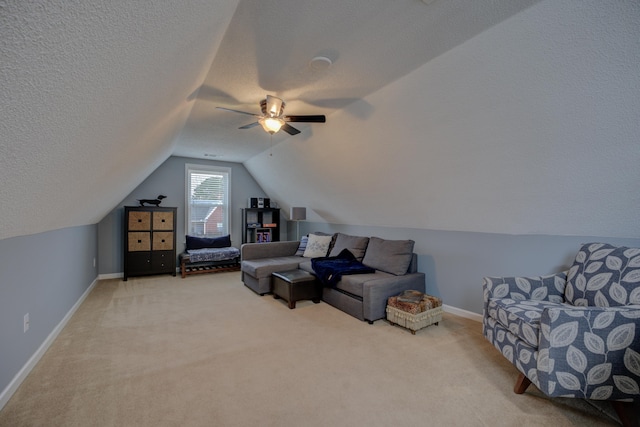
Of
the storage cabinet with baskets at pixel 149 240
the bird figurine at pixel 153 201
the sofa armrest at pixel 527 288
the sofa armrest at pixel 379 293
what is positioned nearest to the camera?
the sofa armrest at pixel 527 288

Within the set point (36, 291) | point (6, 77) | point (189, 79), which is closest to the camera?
point (6, 77)

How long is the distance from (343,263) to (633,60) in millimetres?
3200

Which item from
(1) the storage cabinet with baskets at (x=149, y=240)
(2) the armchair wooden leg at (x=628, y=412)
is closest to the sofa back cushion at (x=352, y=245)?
(2) the armchair wooden leg at (x=628, y=412)

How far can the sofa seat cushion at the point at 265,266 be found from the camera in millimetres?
4211

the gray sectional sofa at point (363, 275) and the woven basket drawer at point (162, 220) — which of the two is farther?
the woven basket drawer at point (162, 220)

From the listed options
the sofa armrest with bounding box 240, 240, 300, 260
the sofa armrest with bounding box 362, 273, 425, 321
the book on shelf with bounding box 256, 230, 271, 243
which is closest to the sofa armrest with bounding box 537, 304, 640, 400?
the sofa armrest with bounding box 362, 273, 425, 321

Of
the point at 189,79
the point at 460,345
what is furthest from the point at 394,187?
the point at 189,79

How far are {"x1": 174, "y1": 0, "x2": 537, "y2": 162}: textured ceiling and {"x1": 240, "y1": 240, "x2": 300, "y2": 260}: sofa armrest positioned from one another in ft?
8.32

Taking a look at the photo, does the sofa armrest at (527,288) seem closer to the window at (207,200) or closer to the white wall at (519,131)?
the white wall at (519,131)

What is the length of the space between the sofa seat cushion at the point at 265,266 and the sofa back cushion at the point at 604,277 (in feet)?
11.0

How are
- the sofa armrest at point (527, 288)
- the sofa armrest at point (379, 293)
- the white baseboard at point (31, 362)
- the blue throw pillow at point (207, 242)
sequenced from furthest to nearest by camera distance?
the blue throw pillow at point (207, 242)
the sofa armrest at point (379, 293)
the sofa armrest at point (527, 288)
the white baseboard at point (31, 362)

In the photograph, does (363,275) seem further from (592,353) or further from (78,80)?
(78,80)

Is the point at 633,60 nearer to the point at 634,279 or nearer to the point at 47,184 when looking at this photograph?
the point at 634,279

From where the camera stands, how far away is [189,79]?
2.16 m
